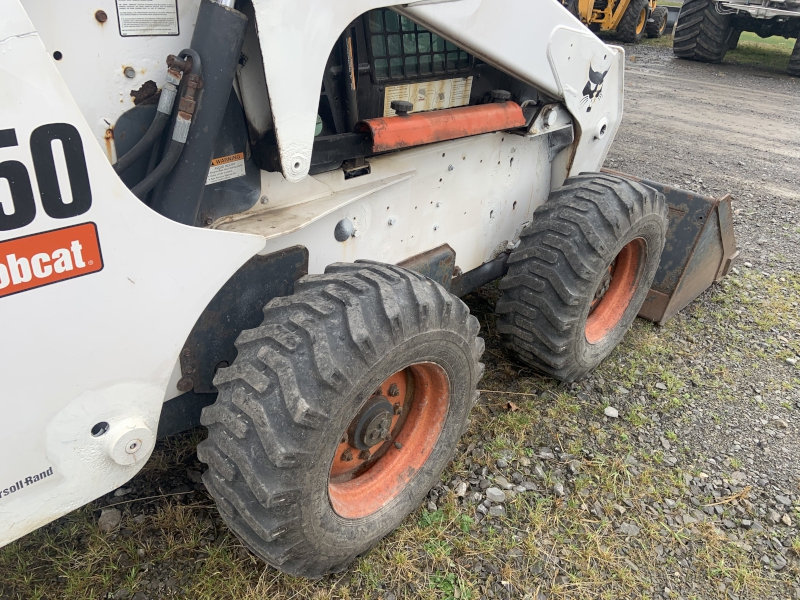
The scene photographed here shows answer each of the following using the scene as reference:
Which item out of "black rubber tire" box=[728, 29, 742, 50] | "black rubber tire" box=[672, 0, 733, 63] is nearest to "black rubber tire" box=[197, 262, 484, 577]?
"black rubber tire" box=[672, 0, 733, 63]

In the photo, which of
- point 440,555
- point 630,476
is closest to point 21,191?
point 440,555

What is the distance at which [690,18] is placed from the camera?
1082 cm

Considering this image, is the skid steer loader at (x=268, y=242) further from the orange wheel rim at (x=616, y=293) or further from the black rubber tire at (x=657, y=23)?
the black rubber tire at (x=657, y=23)

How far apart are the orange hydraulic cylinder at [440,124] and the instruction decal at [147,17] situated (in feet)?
2.07

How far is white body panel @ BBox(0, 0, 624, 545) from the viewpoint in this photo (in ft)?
3.92

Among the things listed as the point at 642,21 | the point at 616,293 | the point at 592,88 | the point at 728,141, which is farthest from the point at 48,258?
the point at 642,21

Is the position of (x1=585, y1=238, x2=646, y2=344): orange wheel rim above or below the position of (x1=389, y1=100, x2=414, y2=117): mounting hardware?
below

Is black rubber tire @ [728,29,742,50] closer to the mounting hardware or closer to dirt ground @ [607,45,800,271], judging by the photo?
dirt ground @ [607,45,800,271]

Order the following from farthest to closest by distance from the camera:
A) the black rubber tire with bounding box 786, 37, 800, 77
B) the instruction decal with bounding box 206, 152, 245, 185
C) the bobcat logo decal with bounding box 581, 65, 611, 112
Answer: the black rubber tire with bounding box 786, 37, 800, 77, the bobcat logo decal with bounding box 581, 65, 611, 112, the instruction decal with bounding box 206, 152, 245, 185

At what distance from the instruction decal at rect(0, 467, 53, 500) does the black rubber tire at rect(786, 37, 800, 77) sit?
12117mm

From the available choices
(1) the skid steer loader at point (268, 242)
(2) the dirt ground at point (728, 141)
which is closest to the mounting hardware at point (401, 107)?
(1) the skid steer loader at point (268, 242)

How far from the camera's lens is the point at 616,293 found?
310 cm

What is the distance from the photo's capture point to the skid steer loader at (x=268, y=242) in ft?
4.11

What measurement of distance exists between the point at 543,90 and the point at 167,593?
213cm
